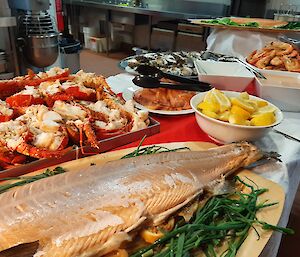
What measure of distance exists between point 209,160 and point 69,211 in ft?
1.40

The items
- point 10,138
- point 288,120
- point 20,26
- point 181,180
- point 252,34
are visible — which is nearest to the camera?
point 181,180

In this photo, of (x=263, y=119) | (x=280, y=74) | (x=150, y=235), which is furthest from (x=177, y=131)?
(x=280, y=74)

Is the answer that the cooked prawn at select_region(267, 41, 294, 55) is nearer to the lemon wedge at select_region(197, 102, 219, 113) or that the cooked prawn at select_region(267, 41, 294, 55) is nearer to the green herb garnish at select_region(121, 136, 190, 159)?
the lemon wedge at select_region(197, 102, 219, 113)

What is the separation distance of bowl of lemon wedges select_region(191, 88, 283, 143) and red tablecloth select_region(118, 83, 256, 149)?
3.5 inches

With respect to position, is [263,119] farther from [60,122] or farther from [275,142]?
[60,122]

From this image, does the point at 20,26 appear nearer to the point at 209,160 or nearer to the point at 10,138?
the point at 10,138

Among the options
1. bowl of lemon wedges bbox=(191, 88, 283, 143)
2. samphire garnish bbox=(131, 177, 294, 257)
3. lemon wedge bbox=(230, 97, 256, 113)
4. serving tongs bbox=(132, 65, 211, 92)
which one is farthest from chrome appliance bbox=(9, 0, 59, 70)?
samphire garnish bbox=(131, 177, 294, 257)

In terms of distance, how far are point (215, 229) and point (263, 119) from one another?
18.5 inches

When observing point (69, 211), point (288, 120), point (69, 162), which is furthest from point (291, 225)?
point (69, 211)

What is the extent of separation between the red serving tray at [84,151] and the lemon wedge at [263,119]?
1.15ft

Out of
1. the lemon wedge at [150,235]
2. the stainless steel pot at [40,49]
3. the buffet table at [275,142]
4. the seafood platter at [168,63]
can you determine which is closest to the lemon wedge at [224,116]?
the buffet table at [275,142]

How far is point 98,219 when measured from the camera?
2.17 feet

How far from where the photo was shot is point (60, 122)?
3.33 ft

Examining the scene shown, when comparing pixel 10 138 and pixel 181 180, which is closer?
pixel 181 180
